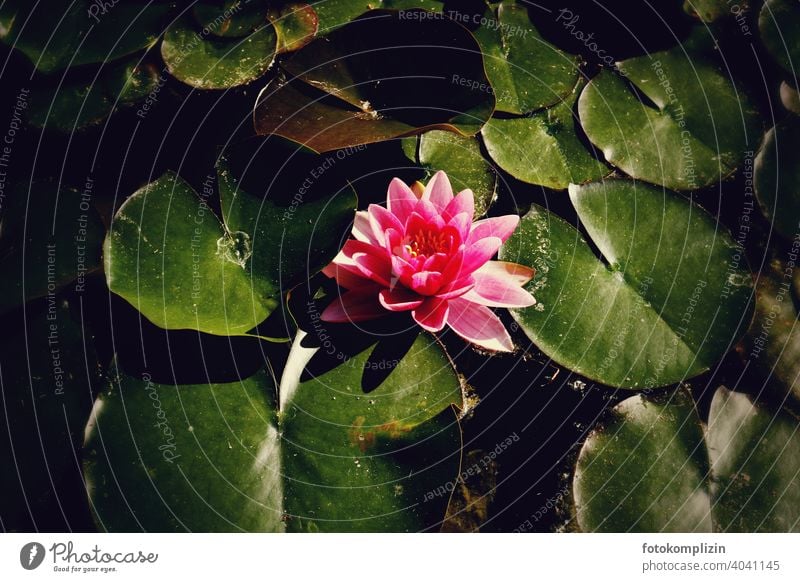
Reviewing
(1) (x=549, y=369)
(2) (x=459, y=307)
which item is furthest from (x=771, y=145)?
(2) (x=459, y=307)

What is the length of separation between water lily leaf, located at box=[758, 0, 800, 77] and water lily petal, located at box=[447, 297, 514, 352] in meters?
1.16

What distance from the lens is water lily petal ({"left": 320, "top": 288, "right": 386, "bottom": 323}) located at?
4.05 feet

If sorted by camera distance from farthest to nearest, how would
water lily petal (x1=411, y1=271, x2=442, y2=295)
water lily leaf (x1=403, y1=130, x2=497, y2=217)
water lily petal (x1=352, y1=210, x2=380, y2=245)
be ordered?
water lily leaf (x1=403, y1=130, x2=497, y2=217), water lily petal (x1=352, y1=210, x2=380, y2=245), water lily petal (x1=411, y1=271, x2=442, y2=295)

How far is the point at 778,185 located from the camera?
1.48 meters

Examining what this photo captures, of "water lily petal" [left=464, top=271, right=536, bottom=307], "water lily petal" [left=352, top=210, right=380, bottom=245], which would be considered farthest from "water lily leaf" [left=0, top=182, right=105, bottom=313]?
"water lily petal" [left=464, top=271, right=536, bottom=307]

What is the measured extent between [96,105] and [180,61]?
9.7 inches

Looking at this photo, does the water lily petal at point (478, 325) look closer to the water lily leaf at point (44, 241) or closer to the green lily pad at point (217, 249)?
the green lily pad at point (217, 249)

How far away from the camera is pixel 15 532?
1.30 meters

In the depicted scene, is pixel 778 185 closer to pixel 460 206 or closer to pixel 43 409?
pixel 460 206

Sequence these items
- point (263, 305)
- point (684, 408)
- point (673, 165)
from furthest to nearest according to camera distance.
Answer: point (673, 165)
point (684, 408)
point (263, 305)

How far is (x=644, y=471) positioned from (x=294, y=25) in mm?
1416

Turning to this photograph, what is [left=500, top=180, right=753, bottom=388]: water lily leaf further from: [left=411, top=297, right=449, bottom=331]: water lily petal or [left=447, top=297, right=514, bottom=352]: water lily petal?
[left=411, top=297, right=449, bottom=331]: water lily petal

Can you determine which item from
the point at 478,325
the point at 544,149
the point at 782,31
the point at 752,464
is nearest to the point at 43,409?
the point at 478,325
